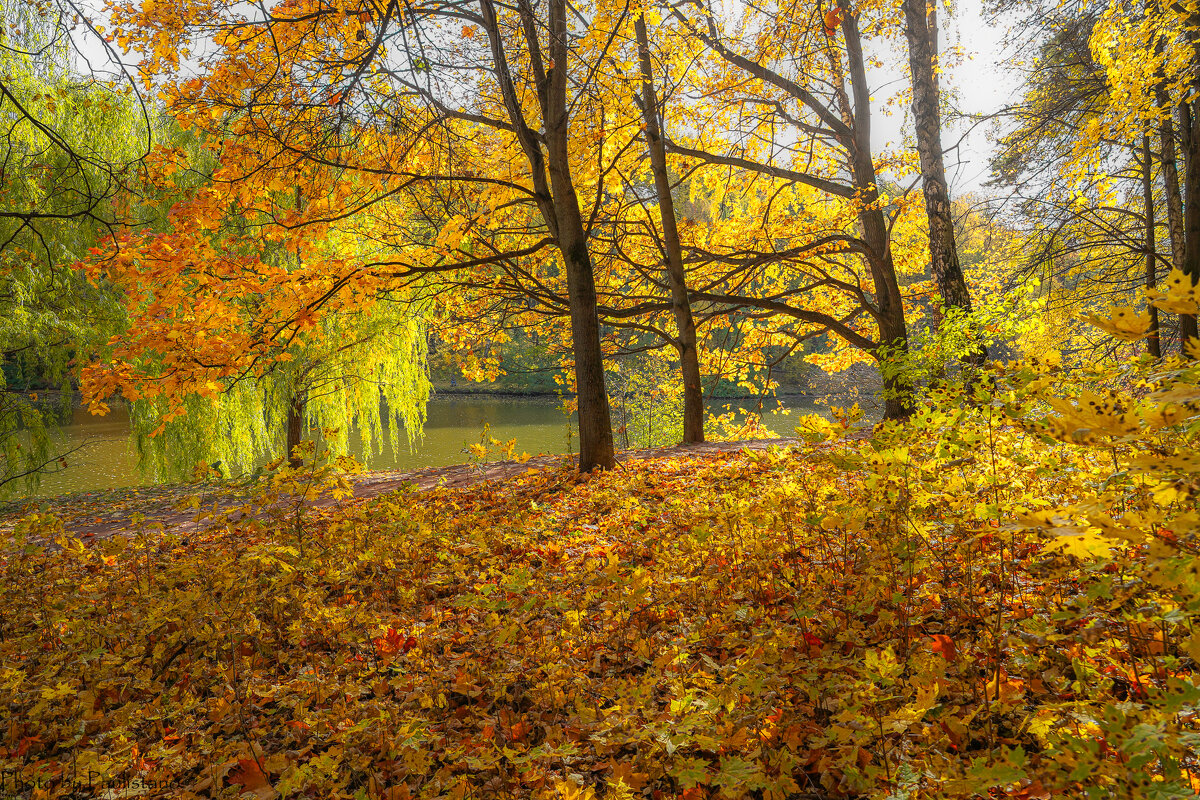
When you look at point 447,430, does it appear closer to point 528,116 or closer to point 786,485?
point 528,116

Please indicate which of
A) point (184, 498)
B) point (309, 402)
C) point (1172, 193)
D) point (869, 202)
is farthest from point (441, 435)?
point (1172, 193)

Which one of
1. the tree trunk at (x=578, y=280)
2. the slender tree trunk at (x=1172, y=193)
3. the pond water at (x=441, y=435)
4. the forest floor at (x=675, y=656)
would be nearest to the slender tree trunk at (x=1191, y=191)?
the slender tree trunk at (x=1172, y=193)

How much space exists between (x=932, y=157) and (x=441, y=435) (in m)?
20.1

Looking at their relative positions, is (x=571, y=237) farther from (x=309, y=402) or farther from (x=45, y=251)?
(x=45, y=251)

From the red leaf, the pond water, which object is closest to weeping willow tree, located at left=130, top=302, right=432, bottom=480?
the pond water

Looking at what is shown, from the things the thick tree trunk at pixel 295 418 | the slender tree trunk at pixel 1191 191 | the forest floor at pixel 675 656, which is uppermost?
the slender tree trunk at pixel 1191 191

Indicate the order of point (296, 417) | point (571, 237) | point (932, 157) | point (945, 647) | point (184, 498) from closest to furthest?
point (945, 647) < point (571, 237) < point (184, 498) < point (932, 157) < point (296, 417)

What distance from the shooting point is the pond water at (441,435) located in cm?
1484

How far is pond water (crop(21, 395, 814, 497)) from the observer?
1484 cm

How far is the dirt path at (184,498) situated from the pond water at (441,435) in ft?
2.78

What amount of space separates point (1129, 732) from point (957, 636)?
3.11 ft

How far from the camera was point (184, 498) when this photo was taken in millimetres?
5918

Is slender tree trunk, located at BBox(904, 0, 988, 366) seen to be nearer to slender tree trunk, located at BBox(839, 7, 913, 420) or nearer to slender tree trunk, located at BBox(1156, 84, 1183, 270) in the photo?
slender tree trunk, located at BBox(839, 7, 913, 420)

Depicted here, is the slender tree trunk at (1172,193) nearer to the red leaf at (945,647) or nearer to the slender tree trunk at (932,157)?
the slender tree trunk at (932,157)
